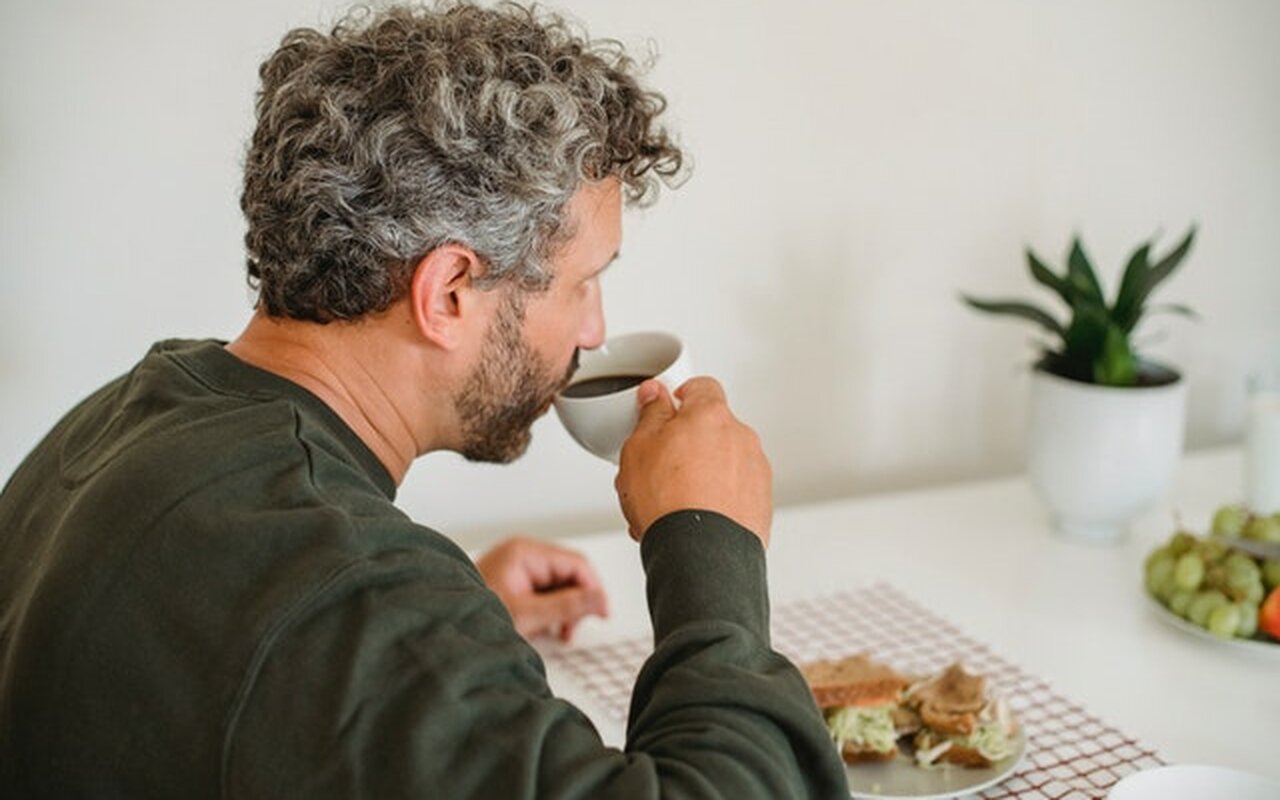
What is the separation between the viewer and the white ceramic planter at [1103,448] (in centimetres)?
158

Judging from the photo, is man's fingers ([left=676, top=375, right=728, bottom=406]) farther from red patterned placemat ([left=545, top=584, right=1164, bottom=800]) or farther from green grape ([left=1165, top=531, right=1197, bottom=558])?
green grape ([left=1165, top=531, right=1197, bottom=558])

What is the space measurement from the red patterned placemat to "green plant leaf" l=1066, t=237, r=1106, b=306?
404 millimetres

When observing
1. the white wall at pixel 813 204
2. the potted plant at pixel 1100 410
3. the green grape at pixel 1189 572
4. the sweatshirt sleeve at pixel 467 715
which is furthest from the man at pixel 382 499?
the potted plant at pixel 1100 410

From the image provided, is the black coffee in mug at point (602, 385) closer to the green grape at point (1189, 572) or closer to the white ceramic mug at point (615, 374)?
the white ceramic mug at point (615, 374)

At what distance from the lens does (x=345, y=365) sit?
3.38ft

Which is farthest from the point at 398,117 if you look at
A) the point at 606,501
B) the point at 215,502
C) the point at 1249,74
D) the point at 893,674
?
the point at 1249,74

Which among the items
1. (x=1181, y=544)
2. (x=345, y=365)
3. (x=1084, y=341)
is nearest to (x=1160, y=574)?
(x=1181, y=544)

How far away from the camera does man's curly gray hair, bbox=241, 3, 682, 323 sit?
0.98 m

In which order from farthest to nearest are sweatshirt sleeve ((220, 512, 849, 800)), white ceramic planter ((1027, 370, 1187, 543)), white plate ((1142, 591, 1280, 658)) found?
white ceramic planter ((1027, 370, 1187, 543)) → white plate ((1142, 591, 1280, 658)) → sweatshirt sleeve ((220, 512, 849, 800))

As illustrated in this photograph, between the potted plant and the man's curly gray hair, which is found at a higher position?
the man's curly gray hair

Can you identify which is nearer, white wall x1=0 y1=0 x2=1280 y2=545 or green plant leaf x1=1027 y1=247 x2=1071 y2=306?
white wall x1=0 y1=0 x2=1280 y2=545

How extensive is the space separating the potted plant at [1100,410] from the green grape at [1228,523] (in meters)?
0.15

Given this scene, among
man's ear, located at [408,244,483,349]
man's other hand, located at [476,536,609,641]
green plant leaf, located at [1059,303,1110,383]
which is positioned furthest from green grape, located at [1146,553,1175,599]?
man's ear, located at [408,244,483,349]

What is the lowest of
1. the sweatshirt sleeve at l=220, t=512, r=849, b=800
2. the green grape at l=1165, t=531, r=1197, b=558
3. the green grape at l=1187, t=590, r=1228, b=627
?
the green grape at l=1187, t=590, r=1228, b=627
